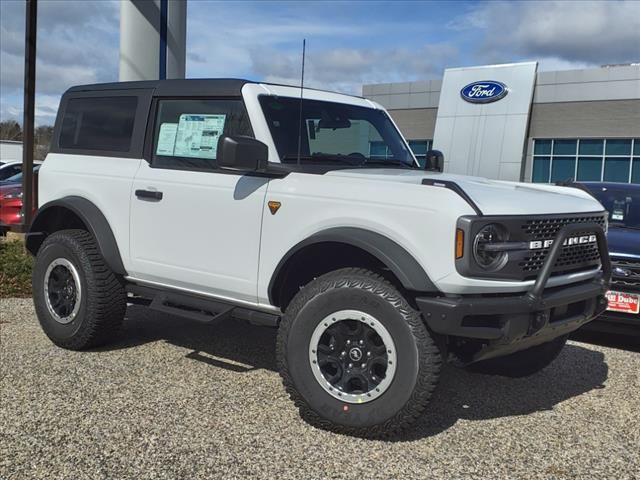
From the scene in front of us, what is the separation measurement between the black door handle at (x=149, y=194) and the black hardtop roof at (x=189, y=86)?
0.74 m

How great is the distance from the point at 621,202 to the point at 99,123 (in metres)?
5.14

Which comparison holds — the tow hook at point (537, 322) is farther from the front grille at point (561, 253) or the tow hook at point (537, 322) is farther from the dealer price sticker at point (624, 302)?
the dealer price sticker at point (624, 302)

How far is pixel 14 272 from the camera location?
8.66m

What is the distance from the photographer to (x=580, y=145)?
36062 mm

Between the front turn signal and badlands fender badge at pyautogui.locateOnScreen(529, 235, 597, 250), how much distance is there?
0.44 m

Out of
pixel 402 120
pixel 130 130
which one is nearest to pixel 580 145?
pixel 402 120

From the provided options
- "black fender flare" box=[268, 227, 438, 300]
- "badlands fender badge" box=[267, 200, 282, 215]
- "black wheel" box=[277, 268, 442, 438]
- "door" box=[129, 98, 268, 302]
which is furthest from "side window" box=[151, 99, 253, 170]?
"black wheel" box=[277, 268, 442, 438]

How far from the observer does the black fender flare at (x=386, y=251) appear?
3.60 meters

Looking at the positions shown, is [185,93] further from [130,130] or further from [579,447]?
[579,447]

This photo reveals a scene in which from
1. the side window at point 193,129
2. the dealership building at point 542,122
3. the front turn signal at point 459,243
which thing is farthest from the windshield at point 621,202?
the dealership building at point 542,122

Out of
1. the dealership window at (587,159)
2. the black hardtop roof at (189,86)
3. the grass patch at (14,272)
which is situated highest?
the dealership window at (587,159)

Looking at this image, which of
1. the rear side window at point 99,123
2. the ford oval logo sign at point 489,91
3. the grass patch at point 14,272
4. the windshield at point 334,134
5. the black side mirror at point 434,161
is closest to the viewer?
→ the windshield at point 334,134

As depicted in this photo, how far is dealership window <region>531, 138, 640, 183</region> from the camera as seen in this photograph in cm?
3406

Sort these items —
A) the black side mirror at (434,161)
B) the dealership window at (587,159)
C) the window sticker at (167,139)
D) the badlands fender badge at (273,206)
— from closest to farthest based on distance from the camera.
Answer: the badlands fender badge at (273,206)
the window sticker at (167,139)
the black side mirror at (434,161)
the dealership window at (587,159)
